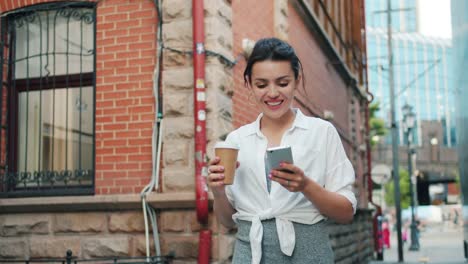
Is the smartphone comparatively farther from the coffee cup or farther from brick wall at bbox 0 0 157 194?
brick wall at bbox 0 0 157 194

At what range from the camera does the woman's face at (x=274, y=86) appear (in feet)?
8.82

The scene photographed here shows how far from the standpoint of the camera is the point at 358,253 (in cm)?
1670

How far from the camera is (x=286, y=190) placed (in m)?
2.59

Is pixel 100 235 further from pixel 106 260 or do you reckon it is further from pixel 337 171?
pixel 337 171

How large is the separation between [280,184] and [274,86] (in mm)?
444

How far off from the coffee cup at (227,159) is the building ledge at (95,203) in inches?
160

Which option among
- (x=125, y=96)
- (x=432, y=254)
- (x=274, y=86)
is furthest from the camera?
(x=432, y=254)

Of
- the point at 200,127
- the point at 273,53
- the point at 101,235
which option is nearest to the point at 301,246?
the point at 273,53

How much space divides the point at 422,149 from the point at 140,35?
78958 mm

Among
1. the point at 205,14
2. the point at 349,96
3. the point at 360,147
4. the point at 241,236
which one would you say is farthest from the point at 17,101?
the point at 360,147

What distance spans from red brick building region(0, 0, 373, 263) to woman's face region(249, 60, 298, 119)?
156 inches

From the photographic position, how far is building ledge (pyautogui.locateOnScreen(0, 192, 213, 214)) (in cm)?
669

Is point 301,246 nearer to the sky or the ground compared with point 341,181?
nearer to the ground

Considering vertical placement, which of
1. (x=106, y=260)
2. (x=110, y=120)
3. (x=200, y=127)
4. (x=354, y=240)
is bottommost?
(x=354, y=240)
